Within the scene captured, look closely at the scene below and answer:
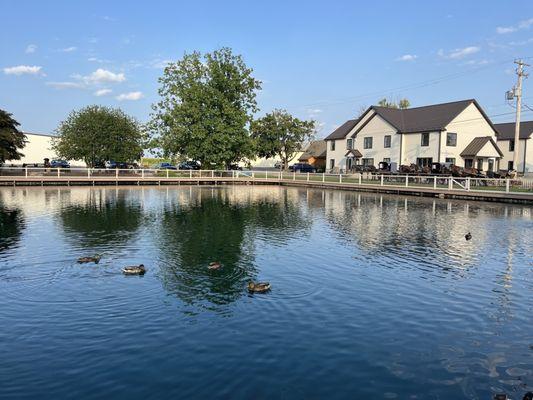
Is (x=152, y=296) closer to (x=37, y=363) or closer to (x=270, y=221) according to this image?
(x=37, y=363)

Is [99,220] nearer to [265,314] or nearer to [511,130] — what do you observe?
[265,314]

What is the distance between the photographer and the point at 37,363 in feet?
28.0

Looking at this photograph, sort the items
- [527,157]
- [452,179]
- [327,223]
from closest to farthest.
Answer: [327,223]
[452,179]
[527,157]

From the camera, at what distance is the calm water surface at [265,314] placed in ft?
26.3

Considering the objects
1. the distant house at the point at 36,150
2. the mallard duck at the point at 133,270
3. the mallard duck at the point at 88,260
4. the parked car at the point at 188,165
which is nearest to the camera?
the mallard duck at the point at 133,270

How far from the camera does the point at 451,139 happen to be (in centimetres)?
5956

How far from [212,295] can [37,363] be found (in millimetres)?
4856

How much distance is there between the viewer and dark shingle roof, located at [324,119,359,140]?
244ft

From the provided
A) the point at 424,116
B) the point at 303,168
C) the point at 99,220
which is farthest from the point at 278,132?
the point at 99,220

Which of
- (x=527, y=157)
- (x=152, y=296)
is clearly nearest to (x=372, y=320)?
(x=152, y=296)

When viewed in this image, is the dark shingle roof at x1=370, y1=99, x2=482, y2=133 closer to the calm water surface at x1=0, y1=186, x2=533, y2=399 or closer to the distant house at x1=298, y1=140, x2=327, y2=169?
the distant house at x1=298, y1=140, x2=327, y2=169

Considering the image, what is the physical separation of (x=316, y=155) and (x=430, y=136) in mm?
35299

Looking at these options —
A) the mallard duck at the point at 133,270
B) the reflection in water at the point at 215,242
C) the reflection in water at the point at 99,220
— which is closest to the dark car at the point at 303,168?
the reflection in water at the point at 215,242

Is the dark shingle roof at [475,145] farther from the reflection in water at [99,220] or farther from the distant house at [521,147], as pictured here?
the reflection in water at [99,220]
